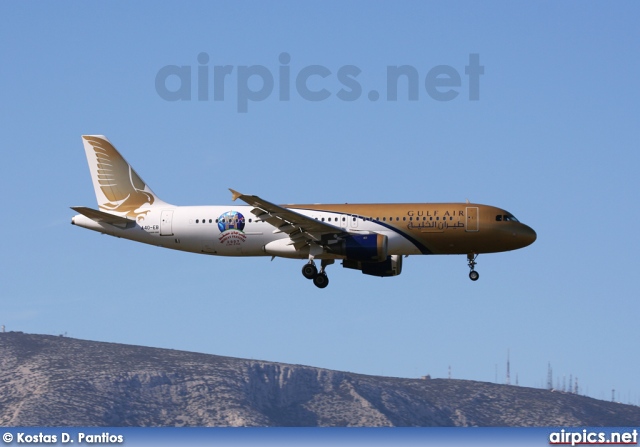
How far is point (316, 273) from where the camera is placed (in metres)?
87.3

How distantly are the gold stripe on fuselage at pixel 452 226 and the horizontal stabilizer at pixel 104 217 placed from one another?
16.9 meters

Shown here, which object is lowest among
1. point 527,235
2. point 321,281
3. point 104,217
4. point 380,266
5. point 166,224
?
point 321,281

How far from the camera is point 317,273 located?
87438 mm

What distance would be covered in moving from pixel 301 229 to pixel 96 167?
21.3m

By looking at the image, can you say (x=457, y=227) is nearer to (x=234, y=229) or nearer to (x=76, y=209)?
(x=234, y=229)

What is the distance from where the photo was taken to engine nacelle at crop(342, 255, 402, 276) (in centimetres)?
8975

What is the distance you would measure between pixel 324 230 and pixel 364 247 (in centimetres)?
305

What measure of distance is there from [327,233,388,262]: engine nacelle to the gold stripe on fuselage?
1.61 meters

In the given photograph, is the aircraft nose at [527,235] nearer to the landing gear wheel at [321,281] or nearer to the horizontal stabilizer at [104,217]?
the landing gear wheel at [321,281]

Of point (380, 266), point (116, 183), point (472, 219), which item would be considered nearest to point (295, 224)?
point (380, 266)

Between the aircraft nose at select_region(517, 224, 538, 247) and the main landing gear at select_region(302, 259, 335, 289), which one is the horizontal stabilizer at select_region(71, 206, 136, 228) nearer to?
the main landing gear at select_region(302, 259, 335, 289)

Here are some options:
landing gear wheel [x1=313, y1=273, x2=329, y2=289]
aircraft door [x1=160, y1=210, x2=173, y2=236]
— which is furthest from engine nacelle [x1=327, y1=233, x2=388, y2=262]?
aircraft door [x1=160, y1=210, x2=173, y2=236]

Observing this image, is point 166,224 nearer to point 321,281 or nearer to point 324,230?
point 321,281

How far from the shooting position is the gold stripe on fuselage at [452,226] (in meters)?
83.3
